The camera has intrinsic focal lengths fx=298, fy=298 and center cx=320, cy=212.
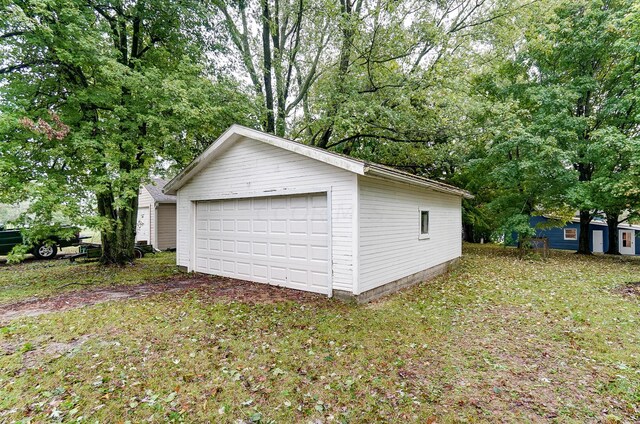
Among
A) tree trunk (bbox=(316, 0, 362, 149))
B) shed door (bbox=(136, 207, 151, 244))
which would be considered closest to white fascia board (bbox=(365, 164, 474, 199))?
tree trunk (bbox=(316, 0, 362, 149))

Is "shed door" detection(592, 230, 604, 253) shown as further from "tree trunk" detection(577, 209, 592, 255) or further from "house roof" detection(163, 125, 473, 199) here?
"house roof" detection(163, 125, 473, 199)

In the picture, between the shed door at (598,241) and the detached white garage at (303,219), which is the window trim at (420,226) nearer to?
the detached white garage at (303,219)

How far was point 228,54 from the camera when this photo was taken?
11.2 meters

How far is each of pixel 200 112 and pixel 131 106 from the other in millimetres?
1927

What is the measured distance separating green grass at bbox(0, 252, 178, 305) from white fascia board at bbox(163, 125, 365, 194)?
2.76m

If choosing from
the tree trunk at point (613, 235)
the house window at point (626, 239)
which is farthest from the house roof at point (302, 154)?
the house window at point (626, 239)

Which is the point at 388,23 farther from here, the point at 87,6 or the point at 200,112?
the point at 87,6

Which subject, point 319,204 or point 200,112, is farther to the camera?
point 200,112

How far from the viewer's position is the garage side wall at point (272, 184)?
6.24m

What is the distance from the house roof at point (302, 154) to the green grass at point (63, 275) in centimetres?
276

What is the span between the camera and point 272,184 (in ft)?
24.5

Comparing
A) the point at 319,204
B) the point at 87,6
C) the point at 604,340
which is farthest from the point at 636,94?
the point at 87,6

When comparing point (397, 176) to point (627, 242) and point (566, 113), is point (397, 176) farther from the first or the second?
point (627, 242)

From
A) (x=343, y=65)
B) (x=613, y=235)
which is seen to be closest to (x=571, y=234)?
(x=613, y=235)
